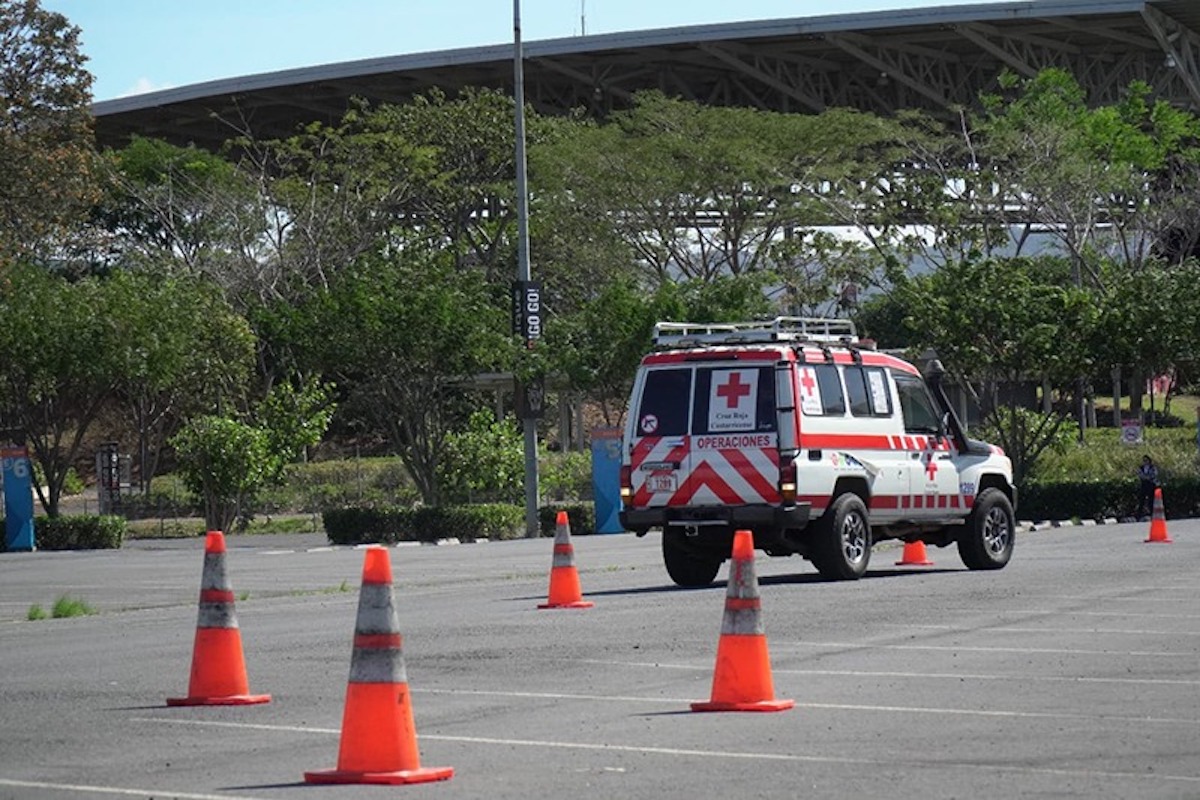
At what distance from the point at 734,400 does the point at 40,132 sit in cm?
3162

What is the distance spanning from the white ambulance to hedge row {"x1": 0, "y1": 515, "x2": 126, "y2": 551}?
23.5 metres

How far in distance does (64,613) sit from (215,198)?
53.5m

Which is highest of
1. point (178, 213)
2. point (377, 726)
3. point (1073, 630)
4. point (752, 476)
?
point (178, 213)

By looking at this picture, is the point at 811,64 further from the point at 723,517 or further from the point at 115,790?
the point at 115,790

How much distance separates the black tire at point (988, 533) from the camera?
2309 centimetres

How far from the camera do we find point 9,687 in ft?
41.5

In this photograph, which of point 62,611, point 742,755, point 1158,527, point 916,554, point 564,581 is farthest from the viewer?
point 1158,527

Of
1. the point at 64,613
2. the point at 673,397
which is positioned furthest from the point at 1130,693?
the point at 64,613

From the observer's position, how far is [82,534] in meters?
42.8

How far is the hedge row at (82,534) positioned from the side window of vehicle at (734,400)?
24.2 metres

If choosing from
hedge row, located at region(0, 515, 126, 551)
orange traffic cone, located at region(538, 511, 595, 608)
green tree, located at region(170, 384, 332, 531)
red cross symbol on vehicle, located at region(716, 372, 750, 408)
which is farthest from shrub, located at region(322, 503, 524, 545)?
orange traffic cone, located at region(538, 511, 595, 608)

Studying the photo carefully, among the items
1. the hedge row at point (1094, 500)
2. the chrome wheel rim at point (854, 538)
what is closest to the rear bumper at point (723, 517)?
the chrome wheel rim at point (854, 538)

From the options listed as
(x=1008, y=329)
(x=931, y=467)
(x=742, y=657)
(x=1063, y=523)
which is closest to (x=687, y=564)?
(x=931, y=467)

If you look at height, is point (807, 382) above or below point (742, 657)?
above
